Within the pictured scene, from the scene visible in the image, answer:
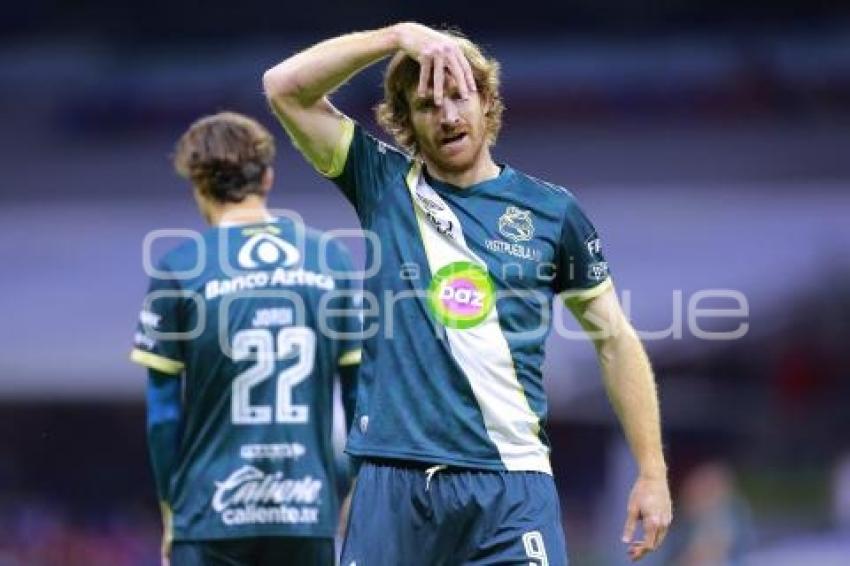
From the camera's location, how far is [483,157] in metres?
4.39

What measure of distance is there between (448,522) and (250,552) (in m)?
1.41

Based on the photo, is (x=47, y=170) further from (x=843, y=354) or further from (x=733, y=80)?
(x=843, y=354)

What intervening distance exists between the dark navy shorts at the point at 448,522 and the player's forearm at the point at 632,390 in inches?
15.3

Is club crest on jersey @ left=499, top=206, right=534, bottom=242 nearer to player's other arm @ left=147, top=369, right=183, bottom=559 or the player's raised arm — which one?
the player's raised arm

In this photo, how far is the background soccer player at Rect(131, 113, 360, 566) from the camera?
5297mm

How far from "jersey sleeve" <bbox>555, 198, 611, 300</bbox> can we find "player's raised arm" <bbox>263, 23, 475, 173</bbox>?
47 centimetres

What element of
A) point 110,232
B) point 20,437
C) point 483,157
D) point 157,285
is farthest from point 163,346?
point 110,232

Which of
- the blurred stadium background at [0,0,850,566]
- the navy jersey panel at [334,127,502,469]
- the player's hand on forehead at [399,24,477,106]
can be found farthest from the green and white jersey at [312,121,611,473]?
the blurred stadium background at [0,0,850,566]

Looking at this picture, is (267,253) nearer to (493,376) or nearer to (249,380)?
(249,380)

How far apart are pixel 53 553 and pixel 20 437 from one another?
1297mm

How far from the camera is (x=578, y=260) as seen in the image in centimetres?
436

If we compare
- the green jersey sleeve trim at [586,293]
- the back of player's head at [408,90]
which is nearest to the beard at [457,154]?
the back of player's head at [408,90]

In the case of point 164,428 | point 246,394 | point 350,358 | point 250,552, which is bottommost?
point 250,552

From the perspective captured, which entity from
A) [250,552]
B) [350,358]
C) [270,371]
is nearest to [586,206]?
[350,358]
